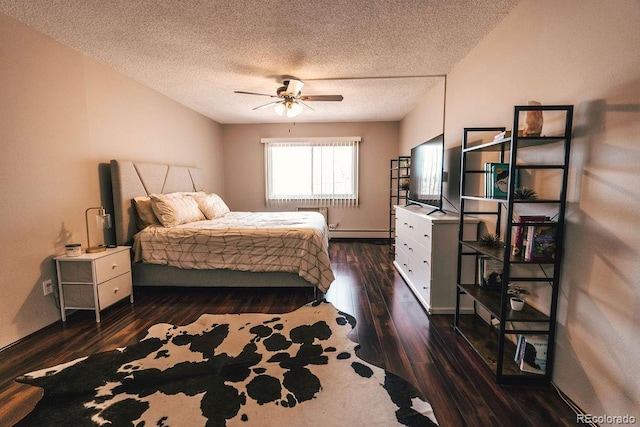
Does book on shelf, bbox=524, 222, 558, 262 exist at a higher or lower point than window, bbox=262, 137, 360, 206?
lower

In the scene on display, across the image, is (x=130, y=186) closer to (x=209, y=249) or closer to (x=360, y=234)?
(x=209, y=249)

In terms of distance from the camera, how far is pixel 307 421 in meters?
1.36

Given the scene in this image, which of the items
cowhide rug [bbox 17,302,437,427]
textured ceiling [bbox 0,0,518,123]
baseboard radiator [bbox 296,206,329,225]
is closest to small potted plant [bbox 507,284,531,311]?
cowhide rug [bbox 17,302,437,427]

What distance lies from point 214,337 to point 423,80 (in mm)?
3450

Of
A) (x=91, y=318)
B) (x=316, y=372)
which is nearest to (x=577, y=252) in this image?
(x=316, y=372)

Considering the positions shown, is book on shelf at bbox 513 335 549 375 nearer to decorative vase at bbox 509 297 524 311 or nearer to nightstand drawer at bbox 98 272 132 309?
decorative vase at bbox 509 297 524 311

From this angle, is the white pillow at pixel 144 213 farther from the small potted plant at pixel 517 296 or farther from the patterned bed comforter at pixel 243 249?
the small potted plant at pixel 517 296

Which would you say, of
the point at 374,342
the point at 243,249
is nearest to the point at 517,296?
the point at 374,342

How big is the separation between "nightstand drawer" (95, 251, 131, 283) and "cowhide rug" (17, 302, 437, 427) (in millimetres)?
739

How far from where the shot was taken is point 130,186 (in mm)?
3031

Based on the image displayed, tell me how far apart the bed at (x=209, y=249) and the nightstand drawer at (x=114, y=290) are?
11.4 inches

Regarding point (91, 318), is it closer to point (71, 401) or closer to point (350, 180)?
point (71, 401)

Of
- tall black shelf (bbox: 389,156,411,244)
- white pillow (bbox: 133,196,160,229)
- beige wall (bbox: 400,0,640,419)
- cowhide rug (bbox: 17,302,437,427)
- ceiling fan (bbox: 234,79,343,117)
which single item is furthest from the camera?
tall black shelf (bbox: 389,156,411,244)

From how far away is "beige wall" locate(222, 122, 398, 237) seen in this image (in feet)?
18.4
